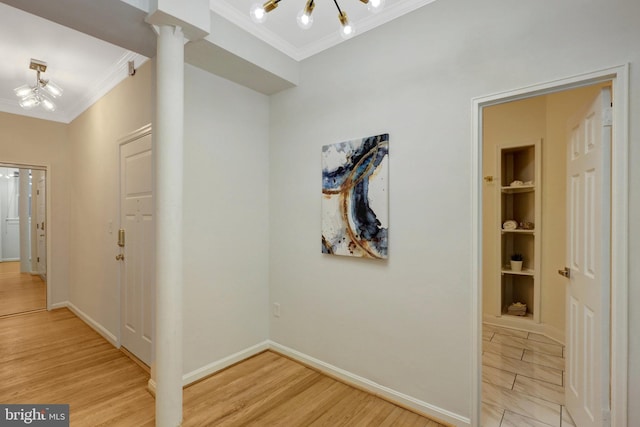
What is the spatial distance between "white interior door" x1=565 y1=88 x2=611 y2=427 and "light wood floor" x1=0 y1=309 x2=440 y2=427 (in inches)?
37.9

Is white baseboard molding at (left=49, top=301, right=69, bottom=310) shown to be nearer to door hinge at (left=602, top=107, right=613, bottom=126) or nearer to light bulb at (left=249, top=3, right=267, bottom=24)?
light bulb at (left=249, top=3, right=267, bottom=24)

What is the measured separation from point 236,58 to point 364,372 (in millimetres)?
2694

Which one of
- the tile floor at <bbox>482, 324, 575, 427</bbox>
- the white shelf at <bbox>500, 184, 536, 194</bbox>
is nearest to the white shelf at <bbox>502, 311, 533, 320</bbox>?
the tile floor at <bbox>482, 324, 575, 427</bbox>

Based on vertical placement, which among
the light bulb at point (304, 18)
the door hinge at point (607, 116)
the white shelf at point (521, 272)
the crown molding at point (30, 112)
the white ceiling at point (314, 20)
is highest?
the white ceiling at point (314, 20)

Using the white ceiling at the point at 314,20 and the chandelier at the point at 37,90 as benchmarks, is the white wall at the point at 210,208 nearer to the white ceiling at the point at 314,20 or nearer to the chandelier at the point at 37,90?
the chandelier at the point at 37,90

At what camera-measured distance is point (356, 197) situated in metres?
2.37

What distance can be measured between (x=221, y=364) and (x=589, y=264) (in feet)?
9.17

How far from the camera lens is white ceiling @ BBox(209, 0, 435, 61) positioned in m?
2.13

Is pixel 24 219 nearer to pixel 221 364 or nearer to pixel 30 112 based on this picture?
pixel 30 112

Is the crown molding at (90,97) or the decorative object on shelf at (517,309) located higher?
the crown molding at (90,97)

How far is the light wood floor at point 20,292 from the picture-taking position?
413cm

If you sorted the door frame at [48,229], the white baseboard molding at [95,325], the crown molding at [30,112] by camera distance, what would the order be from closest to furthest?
the white baseboard molding at [95,325] → the crown molding at [30,112] → the door frame at [48,229]

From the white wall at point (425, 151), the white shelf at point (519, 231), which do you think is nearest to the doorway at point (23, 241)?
the white wall at point (425, 151)

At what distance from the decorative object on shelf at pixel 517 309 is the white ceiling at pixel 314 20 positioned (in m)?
3.47
